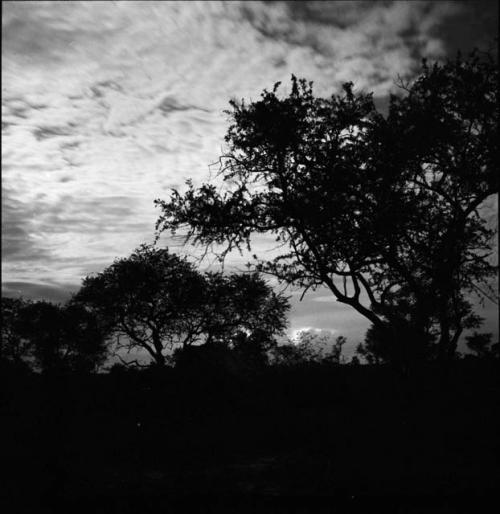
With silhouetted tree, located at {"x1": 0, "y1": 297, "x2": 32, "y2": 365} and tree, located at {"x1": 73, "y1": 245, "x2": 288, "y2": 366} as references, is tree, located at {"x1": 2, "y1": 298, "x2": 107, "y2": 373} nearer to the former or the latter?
silhouetted tree, located at {"x1": 0, "y1": 297, "x2": 32, "y2": 365}

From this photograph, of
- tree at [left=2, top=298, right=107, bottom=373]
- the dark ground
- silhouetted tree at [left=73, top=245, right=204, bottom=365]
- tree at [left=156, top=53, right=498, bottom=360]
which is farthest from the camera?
tree at [left=2, top=298, right=107, bottom=373]

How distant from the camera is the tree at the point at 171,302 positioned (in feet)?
115

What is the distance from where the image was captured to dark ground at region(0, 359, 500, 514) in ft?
21.5

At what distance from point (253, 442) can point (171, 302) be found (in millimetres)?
26079

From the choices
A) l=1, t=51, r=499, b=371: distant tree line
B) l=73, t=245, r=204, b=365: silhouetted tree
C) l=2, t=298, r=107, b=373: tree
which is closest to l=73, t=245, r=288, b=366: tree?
l=73, t=245, r=204, b=365: silhouetted tree

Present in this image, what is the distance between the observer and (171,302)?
36.1 metres

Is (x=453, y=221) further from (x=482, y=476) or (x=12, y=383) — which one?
(x=12, y=383)

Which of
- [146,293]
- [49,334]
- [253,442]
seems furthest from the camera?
[49,334]

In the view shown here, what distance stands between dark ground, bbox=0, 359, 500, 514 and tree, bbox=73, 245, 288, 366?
47.4 ft

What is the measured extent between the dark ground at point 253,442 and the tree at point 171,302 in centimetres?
1445

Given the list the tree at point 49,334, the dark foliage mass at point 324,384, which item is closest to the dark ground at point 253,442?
the dark foliage mass at point 324,384

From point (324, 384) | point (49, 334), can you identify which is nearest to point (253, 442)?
point (324, 384)

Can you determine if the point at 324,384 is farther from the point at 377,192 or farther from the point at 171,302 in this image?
the point at 171,302

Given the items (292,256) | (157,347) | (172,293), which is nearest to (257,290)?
(172,293)
